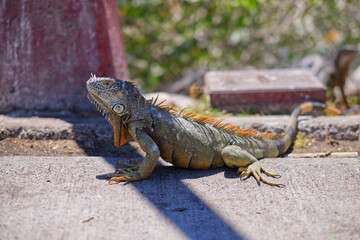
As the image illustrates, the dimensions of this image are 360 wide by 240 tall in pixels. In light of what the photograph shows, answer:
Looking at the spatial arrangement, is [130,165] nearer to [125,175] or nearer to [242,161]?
[125,175]

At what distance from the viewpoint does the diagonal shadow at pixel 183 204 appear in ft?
8.22

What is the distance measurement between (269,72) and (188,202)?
3.95m

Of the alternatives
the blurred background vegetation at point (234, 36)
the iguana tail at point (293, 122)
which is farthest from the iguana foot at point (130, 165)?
the blurred background vegetation at point (234, 36)

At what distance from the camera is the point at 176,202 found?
9.46 feet

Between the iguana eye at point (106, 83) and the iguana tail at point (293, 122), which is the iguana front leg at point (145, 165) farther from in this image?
the iguana tail at point (293, 122)

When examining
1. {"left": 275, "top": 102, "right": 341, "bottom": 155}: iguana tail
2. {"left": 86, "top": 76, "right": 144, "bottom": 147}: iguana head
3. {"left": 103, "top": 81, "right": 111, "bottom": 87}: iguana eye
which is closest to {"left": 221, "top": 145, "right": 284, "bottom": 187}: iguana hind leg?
{"left": 275, "top": 102, "right": 341, "bottom": 155}: iguana tail

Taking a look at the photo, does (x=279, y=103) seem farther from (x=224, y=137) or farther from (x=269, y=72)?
(x=224, y=137)

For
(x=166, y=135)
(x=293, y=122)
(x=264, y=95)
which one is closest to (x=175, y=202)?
(x=166, y=135)

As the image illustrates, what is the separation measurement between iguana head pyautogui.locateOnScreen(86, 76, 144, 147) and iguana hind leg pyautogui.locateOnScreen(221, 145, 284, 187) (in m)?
0.97

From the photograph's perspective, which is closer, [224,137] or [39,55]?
[224,137]

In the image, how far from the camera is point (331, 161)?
3.57 m

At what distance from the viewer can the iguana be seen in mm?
3174

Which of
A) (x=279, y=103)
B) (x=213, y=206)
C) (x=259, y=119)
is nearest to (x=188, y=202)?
(x=213, y=206)

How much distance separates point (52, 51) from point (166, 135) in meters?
2.35
